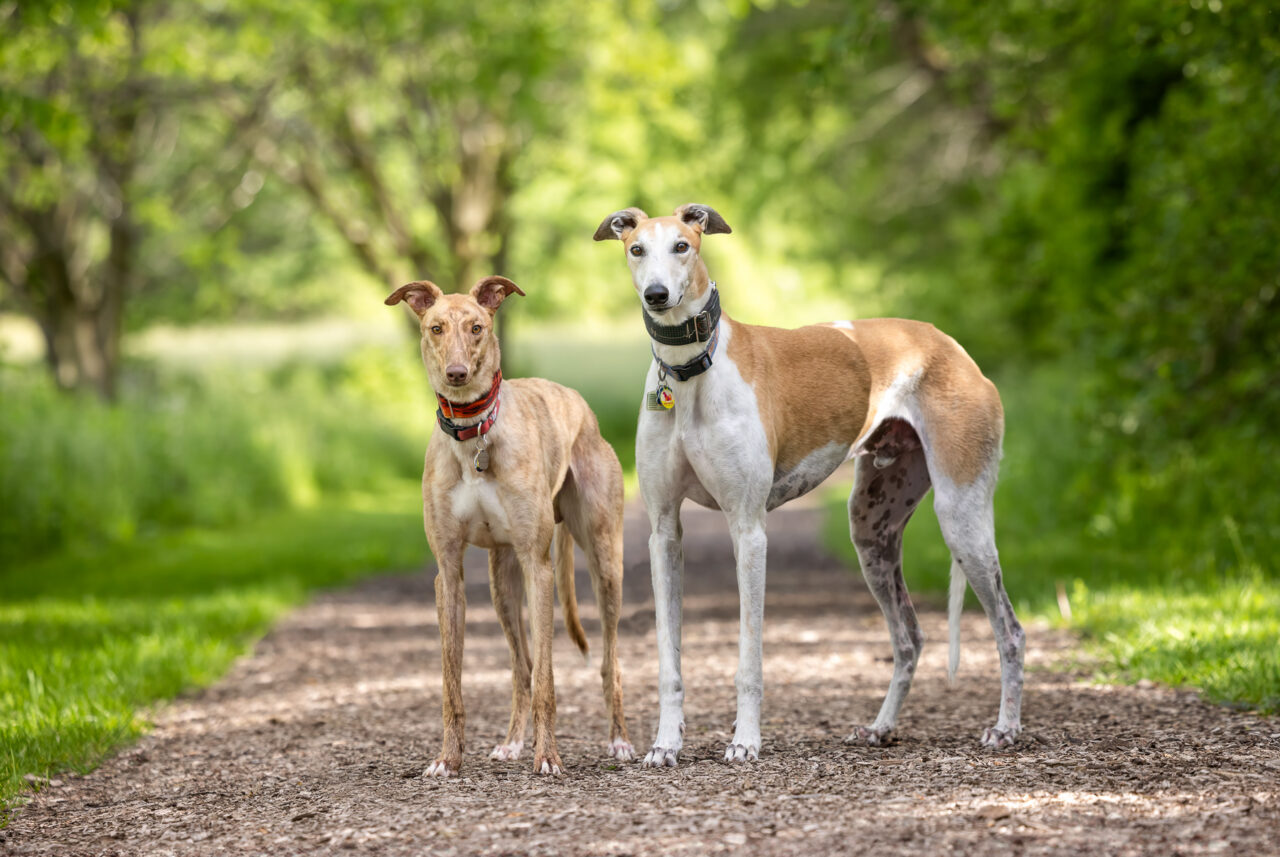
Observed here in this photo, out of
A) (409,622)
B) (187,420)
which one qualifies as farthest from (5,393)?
(409,622)

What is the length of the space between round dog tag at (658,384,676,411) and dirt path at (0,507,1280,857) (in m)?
1.29

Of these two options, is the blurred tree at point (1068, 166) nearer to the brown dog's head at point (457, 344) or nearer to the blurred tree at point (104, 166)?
the brown dog's head at point (457, 344)

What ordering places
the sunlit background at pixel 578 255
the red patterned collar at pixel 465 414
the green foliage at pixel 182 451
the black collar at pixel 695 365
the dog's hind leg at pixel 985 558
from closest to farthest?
the red patterned collar at pixel 465 414
the black collar at pixel 695 365
the dog's hind leg at pixel 985 558
the sunlit background at pixel 578 255
the green foliage at pixel 182 451

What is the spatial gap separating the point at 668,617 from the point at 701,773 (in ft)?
2.06

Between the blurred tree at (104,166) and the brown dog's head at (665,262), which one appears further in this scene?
the blurred tree at (104,166)

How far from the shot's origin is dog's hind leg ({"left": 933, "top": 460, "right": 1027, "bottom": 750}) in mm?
5109

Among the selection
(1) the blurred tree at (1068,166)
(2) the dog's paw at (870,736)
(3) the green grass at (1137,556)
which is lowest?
(2) the dog's paw at (870,736)

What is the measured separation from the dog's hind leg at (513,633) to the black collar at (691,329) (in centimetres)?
110

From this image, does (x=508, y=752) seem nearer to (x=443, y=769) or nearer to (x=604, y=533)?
(x=443, y=769)

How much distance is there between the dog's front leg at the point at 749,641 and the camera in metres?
4.77

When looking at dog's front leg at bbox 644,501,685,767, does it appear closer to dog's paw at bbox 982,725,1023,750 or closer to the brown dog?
the brown dog

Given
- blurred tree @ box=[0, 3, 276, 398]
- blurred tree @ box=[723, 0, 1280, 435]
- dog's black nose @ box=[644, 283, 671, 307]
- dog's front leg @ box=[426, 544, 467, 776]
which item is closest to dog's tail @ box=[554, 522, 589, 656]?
dog's front leg @ box=[426, 544, 467, 776]

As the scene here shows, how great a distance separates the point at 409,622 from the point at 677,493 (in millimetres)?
5135

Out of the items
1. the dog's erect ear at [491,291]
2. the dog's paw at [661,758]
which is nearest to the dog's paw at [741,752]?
the dog's paw at [661,758]
